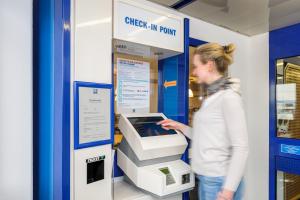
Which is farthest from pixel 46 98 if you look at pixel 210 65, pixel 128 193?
pixel 210 65

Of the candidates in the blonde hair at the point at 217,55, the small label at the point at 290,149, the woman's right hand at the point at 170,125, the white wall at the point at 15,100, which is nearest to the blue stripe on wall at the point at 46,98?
the white wall at the point at 15,100

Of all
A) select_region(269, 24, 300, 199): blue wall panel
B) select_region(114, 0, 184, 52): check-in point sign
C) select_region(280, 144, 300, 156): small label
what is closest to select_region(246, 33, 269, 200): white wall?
select_region(269, 24, 300, 199): blue wall panel

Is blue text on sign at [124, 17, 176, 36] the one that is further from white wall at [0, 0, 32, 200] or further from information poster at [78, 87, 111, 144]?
white wall at [0, 0, 32, 200]

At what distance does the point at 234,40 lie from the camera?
9.57 ft

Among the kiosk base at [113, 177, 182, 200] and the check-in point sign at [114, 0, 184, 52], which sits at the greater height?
the check-in point sign at [114, 0, 184, 52]

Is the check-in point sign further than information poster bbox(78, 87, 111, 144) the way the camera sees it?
Yes

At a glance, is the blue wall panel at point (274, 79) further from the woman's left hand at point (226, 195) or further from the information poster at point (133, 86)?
the woman's left hand at point (226, 195)

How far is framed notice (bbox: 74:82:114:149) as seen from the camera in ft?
4.21

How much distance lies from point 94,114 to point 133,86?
725 millimetres

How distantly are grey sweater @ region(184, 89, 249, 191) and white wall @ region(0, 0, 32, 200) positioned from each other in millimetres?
1113

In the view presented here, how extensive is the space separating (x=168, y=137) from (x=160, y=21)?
2.85ft

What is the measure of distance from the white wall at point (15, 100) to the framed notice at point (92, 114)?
0.50 m

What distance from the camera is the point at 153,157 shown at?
1.63 meters

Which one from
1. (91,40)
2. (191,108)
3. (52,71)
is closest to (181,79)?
(191,108)
